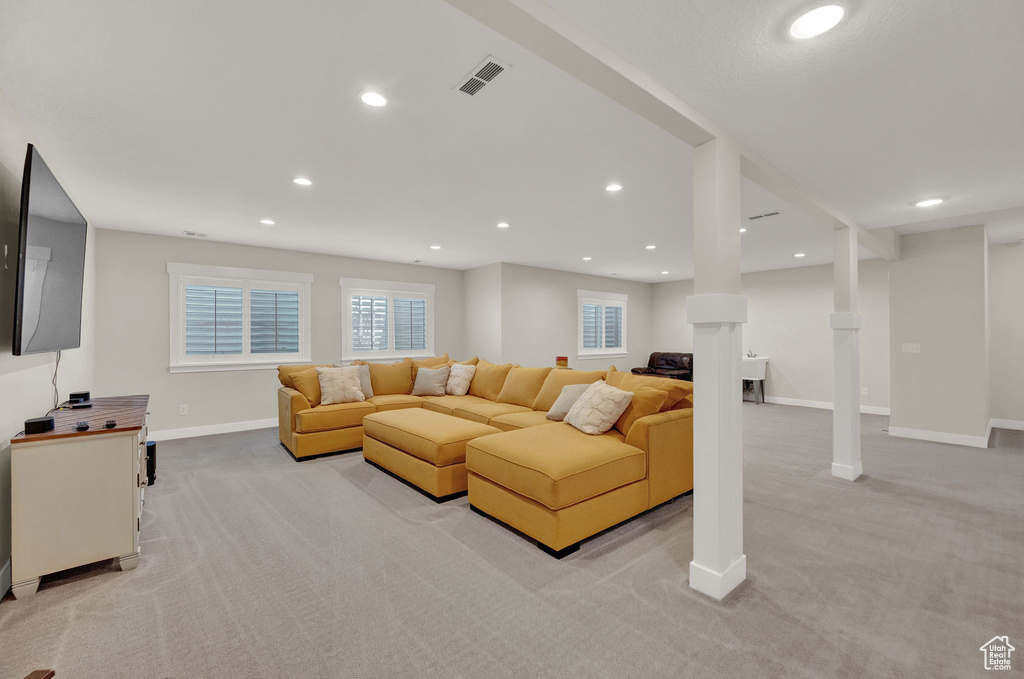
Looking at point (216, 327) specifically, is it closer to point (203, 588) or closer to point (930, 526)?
point (203, 588)

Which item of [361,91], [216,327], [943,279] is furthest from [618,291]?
[361,91]

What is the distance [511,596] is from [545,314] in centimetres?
615

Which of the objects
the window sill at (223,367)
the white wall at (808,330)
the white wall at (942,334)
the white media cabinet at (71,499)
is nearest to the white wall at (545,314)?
the white wall at (808,330)

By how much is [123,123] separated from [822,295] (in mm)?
9045

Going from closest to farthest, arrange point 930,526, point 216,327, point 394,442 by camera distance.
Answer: point 930,526 < point 394,442 < point 216,327

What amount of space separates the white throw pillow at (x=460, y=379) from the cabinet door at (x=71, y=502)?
11.3 feet

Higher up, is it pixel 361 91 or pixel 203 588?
pixel 361 91

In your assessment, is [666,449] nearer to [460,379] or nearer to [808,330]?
[460,379]

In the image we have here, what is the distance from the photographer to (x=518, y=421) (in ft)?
12.3

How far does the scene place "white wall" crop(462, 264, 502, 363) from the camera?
7.20 m

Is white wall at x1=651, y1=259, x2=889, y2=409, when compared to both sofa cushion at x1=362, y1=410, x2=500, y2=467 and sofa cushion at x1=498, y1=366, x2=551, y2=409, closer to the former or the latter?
sofa cushion at x1=498, y1=366, x2=551, y2=409

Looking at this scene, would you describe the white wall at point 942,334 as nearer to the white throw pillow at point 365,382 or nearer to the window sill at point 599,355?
the window sill at point 599,355

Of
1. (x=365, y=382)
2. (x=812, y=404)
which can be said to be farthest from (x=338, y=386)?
(x=812, y=404)

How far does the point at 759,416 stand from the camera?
6.58m
